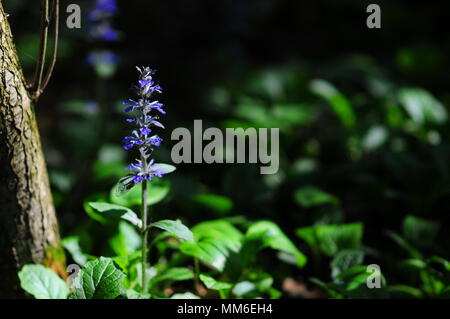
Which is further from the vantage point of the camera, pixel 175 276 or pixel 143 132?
pixel 175 276

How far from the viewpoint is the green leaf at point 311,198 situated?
3.29 metres

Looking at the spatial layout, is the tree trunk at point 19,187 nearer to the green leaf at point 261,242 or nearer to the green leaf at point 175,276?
the green leaf at point 175,276

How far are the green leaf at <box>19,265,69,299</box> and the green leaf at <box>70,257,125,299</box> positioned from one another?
7.0 inches

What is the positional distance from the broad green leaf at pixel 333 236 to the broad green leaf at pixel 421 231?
0.32 metres

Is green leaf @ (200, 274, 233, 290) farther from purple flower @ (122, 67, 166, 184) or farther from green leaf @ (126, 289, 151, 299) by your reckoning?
purple flower @ (122, 67, 166, 184)

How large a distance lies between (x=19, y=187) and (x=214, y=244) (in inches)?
38.8

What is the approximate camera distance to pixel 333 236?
308 cm

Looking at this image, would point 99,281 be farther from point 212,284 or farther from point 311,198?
point 311,198

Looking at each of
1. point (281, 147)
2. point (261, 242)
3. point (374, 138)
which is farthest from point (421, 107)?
point (261, 242)

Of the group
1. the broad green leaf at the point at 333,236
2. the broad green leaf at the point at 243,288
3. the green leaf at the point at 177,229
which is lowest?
the broad green leaf at the point at 243,288

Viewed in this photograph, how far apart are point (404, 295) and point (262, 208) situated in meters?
1.11

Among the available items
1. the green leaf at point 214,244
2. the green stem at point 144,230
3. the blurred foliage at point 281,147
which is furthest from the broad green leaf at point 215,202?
the green stem at point 144,230

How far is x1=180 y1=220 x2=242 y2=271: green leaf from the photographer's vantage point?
8.45 feet

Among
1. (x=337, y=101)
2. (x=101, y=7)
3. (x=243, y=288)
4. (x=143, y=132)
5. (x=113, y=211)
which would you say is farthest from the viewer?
(x=337, y=101)
